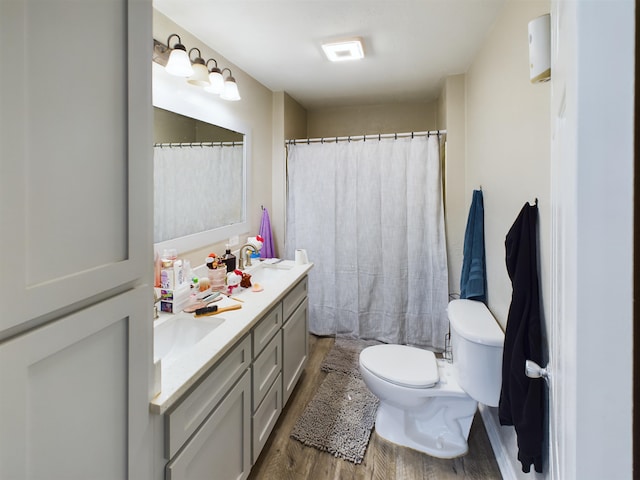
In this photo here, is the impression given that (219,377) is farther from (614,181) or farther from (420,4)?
(420,4)

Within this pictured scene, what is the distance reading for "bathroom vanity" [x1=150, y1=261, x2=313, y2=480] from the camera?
102 cm

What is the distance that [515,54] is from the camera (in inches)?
61.0

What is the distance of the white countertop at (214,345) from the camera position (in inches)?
37.6

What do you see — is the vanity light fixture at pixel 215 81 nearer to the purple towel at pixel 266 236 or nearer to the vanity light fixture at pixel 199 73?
the vanity light fixture at pixel 199 73

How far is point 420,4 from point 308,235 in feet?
6.41

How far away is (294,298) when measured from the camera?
213 cm

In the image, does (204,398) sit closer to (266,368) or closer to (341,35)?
(266,368)

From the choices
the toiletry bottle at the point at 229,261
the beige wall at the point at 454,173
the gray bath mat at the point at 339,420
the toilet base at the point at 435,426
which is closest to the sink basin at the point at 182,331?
the toiletry bottle at the point at 229,261

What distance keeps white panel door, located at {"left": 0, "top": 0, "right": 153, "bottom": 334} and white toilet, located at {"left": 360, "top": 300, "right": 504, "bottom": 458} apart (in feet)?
4.81

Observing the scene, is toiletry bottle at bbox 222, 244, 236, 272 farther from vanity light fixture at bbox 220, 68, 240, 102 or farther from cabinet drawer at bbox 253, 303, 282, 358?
vanity light fixture at bbox 220, 68, 240, 102

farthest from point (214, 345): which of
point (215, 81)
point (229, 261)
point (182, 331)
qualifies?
point (215, 81)

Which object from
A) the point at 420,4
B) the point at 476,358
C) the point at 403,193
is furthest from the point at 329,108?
the point at 476,358

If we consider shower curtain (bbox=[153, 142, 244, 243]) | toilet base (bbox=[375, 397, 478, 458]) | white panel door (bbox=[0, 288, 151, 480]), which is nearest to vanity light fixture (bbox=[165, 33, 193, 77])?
shower curtain (bbox=[153, 142, 244, 243])

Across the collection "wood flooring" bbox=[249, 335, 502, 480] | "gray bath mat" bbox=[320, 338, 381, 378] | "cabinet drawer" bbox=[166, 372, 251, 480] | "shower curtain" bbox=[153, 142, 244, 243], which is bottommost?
"wood flooring" bbox=[249, 335, 502, 480]
